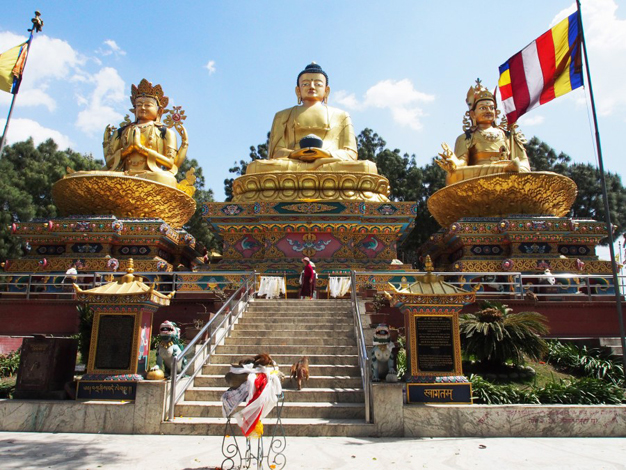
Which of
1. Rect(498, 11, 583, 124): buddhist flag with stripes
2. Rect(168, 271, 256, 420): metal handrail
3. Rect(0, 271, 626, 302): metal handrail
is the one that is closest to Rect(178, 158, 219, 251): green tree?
Rect(0, 271, 626, 302): metal handrail

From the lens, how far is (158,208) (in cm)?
1738

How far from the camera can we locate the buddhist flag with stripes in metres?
9.00

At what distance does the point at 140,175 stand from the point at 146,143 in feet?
5.86

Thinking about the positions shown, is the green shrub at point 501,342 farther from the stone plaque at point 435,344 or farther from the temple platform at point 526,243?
the temple platform at point 526,243

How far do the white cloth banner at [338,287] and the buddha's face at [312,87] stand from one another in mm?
9679

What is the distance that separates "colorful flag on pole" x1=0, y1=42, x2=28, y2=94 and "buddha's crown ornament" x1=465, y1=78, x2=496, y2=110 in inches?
603

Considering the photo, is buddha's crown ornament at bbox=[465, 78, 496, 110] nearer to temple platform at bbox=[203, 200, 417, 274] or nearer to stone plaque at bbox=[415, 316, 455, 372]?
temple platform at bbox=[203, 200, 417, 274]

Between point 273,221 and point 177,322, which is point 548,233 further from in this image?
point 177,322

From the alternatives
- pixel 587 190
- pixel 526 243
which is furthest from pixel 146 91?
pixel 587 190

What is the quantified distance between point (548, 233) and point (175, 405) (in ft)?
38.8

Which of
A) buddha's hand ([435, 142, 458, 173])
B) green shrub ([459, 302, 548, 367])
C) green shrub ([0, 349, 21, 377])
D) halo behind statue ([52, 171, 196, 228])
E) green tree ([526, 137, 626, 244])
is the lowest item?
green shrub ([0, 349, 21, 377])

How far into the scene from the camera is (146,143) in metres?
18.8

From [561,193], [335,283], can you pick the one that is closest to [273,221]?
[335,283]

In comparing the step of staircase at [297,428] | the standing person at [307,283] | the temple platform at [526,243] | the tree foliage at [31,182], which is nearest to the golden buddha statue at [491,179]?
the temple platform at [526,243]
